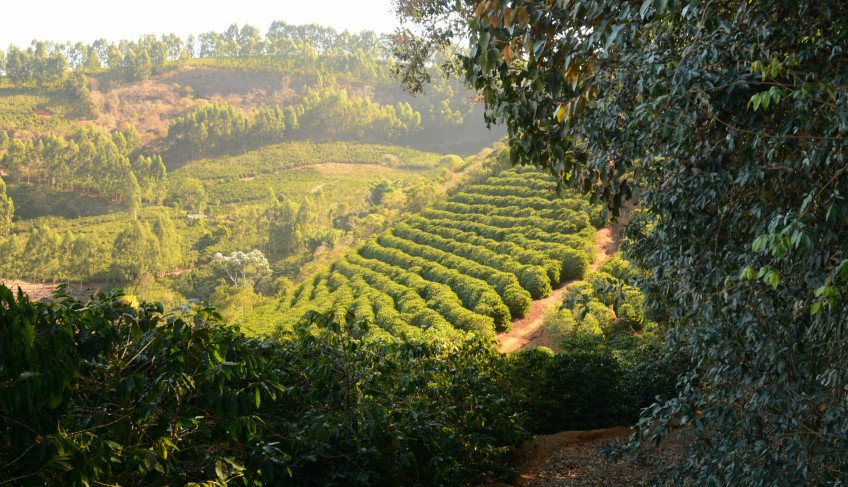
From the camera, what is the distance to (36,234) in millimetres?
50719

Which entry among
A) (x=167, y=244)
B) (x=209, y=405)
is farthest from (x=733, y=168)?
(x=167, y=244)

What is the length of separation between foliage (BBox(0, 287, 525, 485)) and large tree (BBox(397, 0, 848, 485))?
1.72 meters

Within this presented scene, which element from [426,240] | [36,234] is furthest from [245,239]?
[426,240]

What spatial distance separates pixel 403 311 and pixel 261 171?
56.6m

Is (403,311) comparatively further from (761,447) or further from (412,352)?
(761,447)

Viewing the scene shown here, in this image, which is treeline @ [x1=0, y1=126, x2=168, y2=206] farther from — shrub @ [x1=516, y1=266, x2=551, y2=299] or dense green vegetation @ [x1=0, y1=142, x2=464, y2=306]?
shrub @ [x1=516, y1=266, x2=551, y2=299]

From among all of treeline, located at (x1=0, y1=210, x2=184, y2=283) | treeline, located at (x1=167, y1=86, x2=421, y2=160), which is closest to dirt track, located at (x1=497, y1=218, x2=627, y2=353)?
→ treeline, located at (x1=0, y1=210, x2=184, y2=283)

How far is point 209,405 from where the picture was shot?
10.7 feet

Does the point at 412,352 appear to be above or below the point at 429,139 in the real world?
above

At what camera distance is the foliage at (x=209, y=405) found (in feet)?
7.00

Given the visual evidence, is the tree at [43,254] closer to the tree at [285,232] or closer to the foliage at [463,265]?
the tree at [285,232]

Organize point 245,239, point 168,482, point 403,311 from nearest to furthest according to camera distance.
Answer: point 168,482, point 403,311, point 245,239

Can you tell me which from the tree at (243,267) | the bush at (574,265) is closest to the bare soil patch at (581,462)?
the bush at (574,265)

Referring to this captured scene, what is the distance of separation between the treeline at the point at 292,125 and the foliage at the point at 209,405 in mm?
74337
